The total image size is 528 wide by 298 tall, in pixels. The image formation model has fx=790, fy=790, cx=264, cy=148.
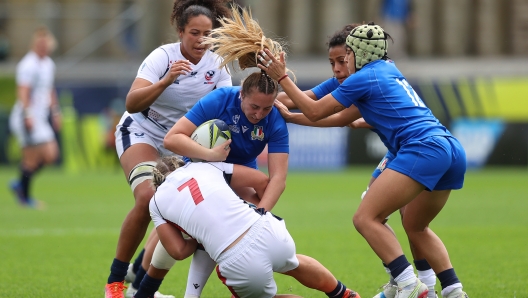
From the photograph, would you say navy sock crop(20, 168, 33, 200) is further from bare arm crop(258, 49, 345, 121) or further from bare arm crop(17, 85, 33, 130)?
bare arm crop(258, 49, 345, 121)

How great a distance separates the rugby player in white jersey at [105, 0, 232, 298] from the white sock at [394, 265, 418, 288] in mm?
1895

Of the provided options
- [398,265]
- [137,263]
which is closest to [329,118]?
[398,265]

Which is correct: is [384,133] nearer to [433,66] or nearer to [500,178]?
[500,178]

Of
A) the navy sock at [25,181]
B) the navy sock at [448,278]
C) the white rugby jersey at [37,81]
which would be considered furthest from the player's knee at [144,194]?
the white rugby jersey at [37,81]

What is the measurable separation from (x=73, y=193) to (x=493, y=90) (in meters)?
9.60

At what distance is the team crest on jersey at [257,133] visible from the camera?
18.1 ft

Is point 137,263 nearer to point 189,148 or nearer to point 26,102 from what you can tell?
point 189,148

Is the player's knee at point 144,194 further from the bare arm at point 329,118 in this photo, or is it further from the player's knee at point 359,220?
the player's knee at point 359,220

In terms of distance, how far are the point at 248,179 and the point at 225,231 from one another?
68 centimetres

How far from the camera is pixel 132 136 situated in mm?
6270

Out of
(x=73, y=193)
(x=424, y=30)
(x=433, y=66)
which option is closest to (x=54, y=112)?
(x=73, y=193)

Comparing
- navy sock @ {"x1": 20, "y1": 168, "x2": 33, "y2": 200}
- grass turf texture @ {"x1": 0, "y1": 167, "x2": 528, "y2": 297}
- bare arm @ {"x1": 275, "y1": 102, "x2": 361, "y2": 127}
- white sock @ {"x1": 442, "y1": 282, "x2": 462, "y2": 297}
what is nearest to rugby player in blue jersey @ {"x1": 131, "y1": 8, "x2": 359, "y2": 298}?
bare arm @ {"x1": 275, "y1": 102, "x2": 361, "y2": 127}

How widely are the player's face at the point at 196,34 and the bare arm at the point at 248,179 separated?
112cm

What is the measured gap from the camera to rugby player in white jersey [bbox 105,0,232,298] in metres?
5.79
